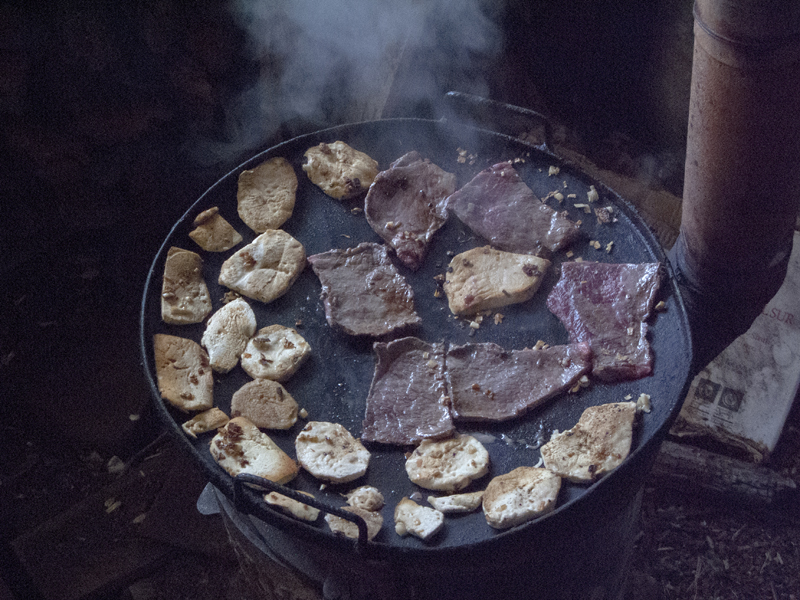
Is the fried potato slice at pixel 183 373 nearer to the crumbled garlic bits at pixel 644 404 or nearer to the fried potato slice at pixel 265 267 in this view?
the fried potato slice at pixel 265 267

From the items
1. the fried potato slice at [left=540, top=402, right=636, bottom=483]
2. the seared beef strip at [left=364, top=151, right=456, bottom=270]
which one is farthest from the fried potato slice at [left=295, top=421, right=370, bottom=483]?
the seared beef strip at [left=364, top=151, right=456, bottom=270]

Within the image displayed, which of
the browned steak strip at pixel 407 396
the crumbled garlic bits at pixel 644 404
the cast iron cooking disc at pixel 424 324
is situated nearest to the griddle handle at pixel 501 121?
the cast iron cooking disc at pixel 424 324

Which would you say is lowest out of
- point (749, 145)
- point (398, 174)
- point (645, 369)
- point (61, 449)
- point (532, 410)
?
point (61, 449)

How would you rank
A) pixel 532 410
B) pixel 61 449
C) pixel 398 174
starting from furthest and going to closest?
pixel 61 449 → pixel 398 174 → pixel 532 410

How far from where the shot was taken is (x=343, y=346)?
2107mm

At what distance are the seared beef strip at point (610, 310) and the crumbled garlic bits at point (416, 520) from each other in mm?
651

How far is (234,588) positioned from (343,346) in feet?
4.97

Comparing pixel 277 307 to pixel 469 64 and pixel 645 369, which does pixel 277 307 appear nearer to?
pixel 645 369

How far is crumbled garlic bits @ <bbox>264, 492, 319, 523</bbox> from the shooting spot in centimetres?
169

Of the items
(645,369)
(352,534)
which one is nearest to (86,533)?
(352,534)

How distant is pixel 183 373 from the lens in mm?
1997

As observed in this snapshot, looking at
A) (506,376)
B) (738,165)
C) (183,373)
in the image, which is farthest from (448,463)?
(738,165)

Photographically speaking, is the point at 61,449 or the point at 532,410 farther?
the point at 61,449

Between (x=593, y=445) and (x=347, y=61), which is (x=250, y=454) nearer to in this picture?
(x=593, y=445)
